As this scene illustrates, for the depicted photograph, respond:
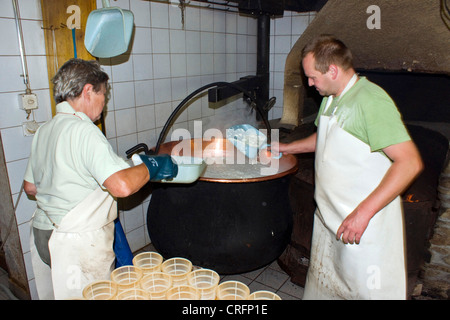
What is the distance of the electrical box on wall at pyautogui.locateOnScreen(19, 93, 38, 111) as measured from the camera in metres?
2.04

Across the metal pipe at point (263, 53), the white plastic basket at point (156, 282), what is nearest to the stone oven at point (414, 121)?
the metal pipe at point (263, 53)

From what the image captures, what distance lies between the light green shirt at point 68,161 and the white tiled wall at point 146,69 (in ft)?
2.13

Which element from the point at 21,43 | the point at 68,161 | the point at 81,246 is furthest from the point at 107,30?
the point at 81,246

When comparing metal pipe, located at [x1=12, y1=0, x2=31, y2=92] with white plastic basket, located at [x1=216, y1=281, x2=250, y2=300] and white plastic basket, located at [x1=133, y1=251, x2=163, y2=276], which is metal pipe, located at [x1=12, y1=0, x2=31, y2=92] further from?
white plastic basket, located at [x1=216, y1=281, x2=250, y2=300]

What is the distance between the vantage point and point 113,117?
2.61 metres

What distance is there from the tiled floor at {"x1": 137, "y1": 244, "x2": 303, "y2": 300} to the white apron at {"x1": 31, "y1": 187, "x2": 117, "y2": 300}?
4.09 ft

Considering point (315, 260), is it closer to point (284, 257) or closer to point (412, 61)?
point (284, 257)

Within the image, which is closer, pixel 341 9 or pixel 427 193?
pixel 427 193

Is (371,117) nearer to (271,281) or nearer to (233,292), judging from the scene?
(233,292)

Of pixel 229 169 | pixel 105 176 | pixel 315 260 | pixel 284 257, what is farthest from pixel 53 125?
pixel 284 257

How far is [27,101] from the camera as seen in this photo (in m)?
2.05

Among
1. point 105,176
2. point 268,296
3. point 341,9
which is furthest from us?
point 341,9

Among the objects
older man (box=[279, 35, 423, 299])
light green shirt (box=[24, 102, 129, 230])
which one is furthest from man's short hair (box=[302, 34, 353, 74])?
light green shirt (box=[24, 102, 129, 230])

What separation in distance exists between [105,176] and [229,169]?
3.32 ft
